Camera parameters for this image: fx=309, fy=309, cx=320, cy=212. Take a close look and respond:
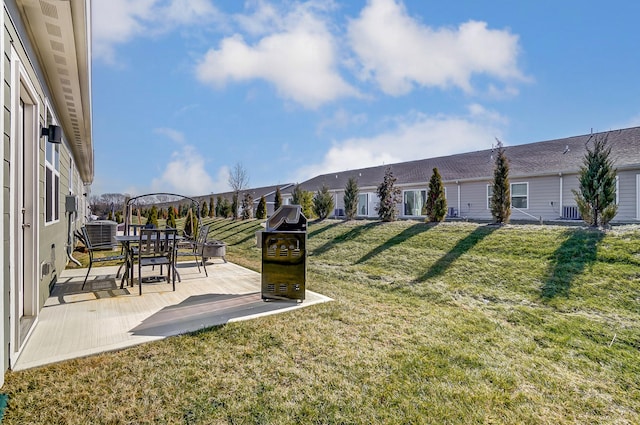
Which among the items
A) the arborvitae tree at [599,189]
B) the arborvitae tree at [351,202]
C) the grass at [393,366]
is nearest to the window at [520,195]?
the arborvitae tree at [599,189]

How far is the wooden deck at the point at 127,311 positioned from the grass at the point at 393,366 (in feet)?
0.89

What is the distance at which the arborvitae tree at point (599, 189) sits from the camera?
773cm

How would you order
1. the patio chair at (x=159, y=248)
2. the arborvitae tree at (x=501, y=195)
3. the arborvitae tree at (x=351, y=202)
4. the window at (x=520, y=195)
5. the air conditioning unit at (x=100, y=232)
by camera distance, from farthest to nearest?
the arborvitae tree at (x=351, y=202) → the window at (x=520, y=195) → the air conditioning unit at (x=100, y=232) → the arborvitae tree at (x=501, y=195) → the patio chair at (x=159, y=248)

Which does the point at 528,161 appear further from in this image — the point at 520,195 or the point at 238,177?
the point at 238,177

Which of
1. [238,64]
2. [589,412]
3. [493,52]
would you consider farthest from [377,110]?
[589,412]

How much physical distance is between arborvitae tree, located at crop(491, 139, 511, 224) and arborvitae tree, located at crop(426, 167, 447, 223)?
1.56 metres

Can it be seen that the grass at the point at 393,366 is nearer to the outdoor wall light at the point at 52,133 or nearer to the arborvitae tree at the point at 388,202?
the outdoor wall light at the point at 52,133

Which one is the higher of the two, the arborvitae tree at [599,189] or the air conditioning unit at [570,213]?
the arborvitae tree at [599,189]

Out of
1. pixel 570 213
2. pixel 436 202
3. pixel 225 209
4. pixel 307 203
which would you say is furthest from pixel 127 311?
pixel 225 209

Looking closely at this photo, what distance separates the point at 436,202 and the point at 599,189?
14.0 feet

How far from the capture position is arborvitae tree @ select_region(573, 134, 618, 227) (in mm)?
7727

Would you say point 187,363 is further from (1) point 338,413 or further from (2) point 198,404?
(1) point 338,413

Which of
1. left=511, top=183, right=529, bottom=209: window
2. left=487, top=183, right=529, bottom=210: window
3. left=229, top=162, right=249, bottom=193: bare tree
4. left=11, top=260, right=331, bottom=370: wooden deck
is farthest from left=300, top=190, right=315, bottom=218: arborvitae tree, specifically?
left=229, top=162, right=249, bottom=193: bare tree

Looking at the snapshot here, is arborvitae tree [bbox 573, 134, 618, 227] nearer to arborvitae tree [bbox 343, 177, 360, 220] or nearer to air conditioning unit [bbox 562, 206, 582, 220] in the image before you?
air conditioning unit [bbox 562, 206, 582, 220]
